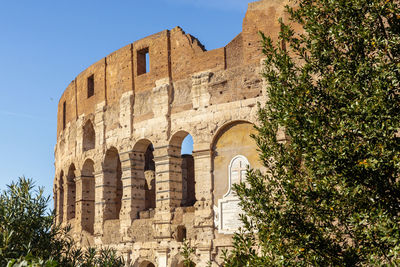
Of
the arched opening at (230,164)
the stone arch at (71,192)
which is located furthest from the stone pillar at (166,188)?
the stone arch at (71,192)

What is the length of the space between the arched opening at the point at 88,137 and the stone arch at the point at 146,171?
1.98 m

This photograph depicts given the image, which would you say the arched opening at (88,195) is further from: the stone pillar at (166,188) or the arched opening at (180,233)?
the arched opening at (180,233)

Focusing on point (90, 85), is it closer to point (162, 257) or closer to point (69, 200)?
point (69, 200)

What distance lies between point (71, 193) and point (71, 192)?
4 centimetres

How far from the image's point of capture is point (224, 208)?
13984 millimetres

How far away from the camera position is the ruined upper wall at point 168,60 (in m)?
14.2

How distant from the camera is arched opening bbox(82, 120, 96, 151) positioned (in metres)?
19.3

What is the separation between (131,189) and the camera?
53.6 feet

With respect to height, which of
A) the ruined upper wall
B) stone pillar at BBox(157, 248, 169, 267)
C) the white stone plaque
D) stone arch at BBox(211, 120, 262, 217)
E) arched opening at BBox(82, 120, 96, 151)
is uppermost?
the ruined upper wall

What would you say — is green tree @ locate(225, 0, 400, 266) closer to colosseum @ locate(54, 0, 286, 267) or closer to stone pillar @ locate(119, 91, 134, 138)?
colosseum @ locate(54, 0, 286, 267)

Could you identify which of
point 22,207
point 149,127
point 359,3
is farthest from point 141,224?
point 359,3

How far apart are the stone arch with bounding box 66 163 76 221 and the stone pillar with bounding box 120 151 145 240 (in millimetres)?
4379

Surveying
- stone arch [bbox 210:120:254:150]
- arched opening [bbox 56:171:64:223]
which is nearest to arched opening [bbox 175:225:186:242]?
stone arch [bbox 210:120:254:150]

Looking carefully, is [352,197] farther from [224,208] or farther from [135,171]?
[135,171]
